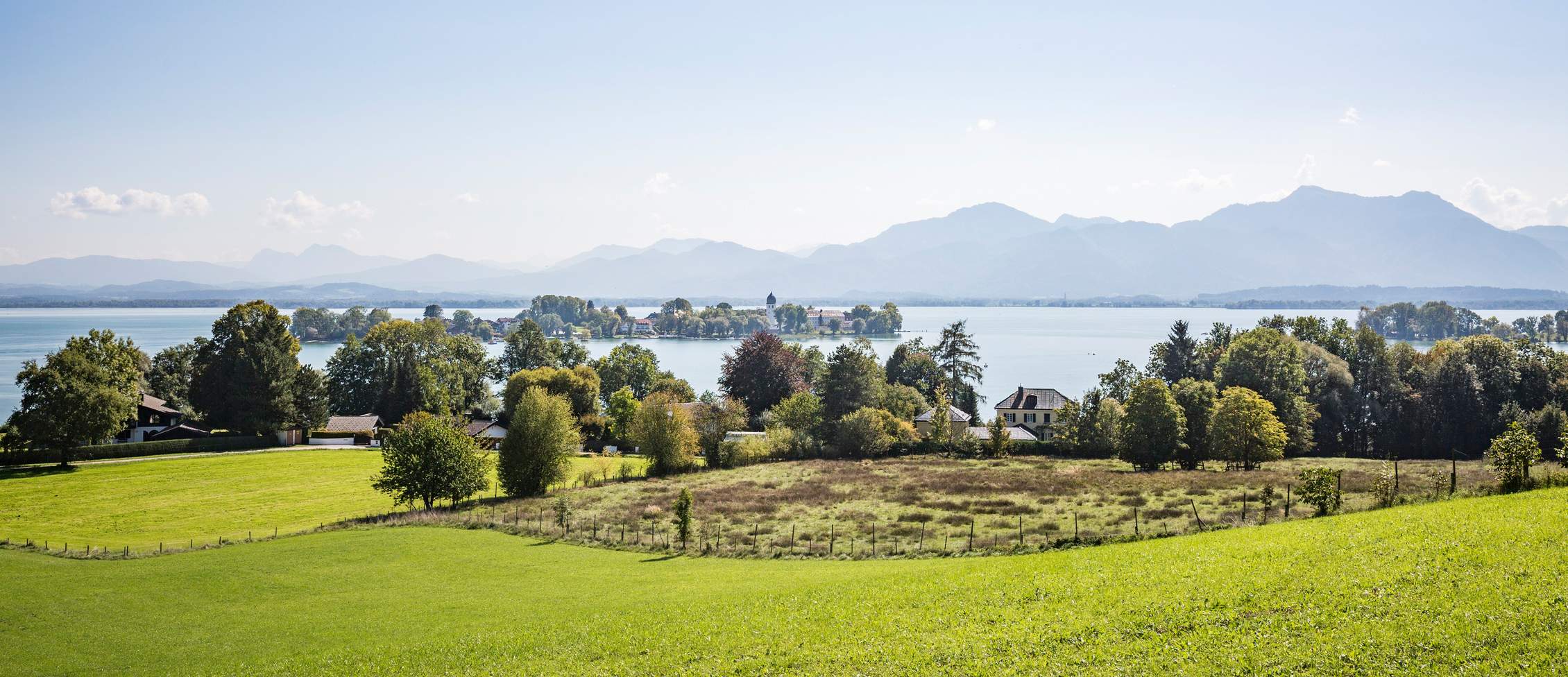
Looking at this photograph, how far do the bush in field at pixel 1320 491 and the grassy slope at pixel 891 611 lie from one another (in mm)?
Result: 2179

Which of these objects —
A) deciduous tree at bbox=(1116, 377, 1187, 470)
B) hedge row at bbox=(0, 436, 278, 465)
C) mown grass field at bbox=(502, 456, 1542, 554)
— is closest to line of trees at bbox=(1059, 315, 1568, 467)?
deciduous tree at bbox=(1116, 377, 1187, 470)

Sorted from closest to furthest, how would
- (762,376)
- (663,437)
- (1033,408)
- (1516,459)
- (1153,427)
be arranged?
1. (1516,459)
2. (1153,427)
3. (663,437)
4. (762,376)
5. (1033,408)

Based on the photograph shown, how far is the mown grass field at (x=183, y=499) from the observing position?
36.5m

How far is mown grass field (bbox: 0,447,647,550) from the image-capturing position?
36469mm

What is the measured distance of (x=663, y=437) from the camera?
55688 mm

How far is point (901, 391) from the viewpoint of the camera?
7831cm

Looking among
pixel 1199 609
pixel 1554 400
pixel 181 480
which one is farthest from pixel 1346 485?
pixel 181 480

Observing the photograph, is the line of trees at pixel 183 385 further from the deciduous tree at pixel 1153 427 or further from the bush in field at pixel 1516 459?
the bush in field at pixel 1516 459

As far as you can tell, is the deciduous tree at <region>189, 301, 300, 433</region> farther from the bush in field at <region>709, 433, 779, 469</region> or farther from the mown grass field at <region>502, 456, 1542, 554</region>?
the bush in field at <region>709, 433, 779, 469</region>

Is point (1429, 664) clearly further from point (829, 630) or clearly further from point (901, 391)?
point (901, 391)

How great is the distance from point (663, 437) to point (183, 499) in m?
26.8

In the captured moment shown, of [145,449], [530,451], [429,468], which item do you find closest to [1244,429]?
[530,451]

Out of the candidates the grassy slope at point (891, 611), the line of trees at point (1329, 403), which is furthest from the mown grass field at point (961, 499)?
the grassy slope at point (891, 611)

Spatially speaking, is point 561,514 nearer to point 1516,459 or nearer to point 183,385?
point 1516,459
